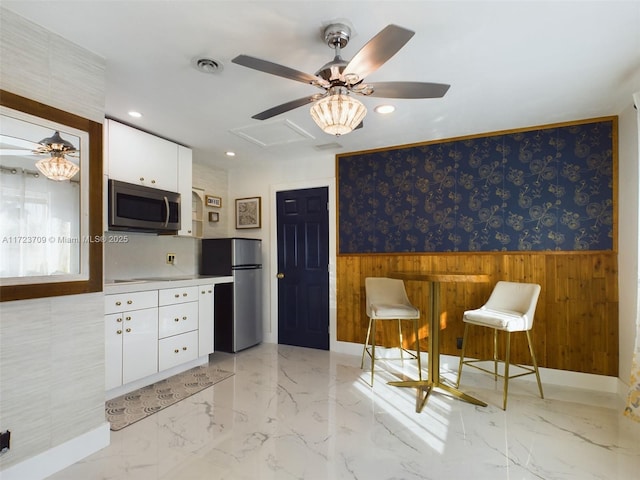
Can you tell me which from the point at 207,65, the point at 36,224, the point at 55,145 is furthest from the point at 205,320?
the point at 207,65

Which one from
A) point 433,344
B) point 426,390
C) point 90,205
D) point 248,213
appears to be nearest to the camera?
point 90,205

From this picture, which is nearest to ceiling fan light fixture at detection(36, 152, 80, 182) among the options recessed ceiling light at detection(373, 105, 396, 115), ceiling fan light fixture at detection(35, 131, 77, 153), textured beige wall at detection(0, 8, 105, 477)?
ceiling fan light fixture at detection(35, 131, 77, 153)

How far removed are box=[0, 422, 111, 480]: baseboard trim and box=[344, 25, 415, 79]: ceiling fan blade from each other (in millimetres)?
2449

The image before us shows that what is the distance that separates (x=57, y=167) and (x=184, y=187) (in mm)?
1745

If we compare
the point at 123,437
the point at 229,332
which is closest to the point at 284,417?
the point at 123,437

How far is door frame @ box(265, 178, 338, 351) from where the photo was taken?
4.03 meters

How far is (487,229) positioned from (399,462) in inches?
90.7

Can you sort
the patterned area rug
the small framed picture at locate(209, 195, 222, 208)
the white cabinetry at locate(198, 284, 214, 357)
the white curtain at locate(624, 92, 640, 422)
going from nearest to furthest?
the white curtain at locate(624, 92, 640, 422) → the patterned area rug → the white cabinetry at locate(198, 284, 214, 357) → the small framed picture at locate(209, 195, 222, 208)

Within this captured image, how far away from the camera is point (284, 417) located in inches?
93.6

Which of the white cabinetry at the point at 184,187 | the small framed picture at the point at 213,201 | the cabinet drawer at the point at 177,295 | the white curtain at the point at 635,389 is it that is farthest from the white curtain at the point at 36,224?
the white curtain at the point at 635,389

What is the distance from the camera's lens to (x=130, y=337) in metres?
2.71

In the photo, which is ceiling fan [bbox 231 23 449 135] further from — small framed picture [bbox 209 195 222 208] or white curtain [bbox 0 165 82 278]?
small framed picture [bbox 209 195 222 208]

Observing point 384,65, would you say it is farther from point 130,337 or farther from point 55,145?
point 130,337

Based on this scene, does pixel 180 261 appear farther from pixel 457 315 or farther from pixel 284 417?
pixel 457 315
